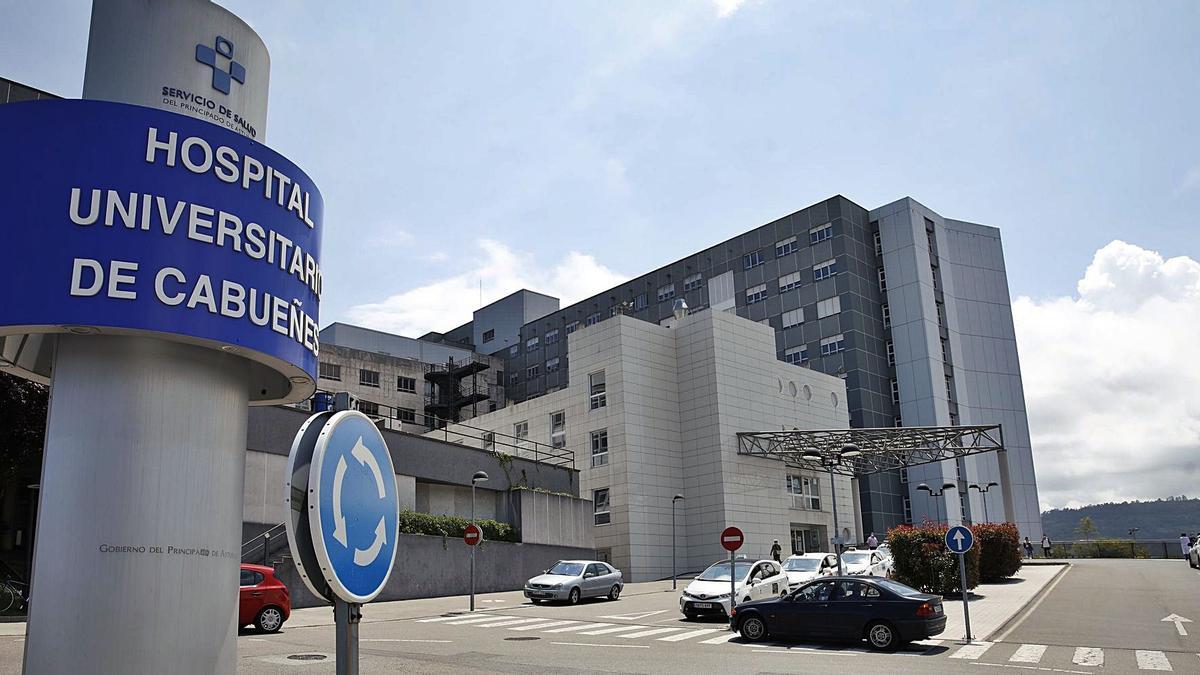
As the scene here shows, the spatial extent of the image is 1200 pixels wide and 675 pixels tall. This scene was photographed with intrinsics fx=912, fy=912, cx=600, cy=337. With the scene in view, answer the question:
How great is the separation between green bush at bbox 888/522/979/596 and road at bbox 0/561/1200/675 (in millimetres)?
2484

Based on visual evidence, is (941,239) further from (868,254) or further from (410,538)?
(410,538)

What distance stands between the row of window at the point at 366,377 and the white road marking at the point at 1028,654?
5365 centimetres

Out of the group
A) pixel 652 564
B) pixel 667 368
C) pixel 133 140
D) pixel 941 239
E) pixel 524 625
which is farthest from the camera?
pixel 941 239

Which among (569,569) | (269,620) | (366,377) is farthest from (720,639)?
(366,377)

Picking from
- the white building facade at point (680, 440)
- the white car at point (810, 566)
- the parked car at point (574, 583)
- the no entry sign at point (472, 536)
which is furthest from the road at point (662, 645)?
the white building facade at point (680, 440)

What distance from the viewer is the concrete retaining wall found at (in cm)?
3000

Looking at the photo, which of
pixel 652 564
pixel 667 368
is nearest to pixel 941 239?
pixel 667 368

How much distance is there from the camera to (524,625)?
22234 millimetres

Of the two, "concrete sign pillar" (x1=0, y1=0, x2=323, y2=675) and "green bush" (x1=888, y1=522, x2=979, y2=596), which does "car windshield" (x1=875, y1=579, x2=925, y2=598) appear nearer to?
"green bush" (x1=888, y1=522, x2=979, y2=596)

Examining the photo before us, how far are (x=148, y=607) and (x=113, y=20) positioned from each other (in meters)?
4.32

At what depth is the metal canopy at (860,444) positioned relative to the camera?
46.6 metres

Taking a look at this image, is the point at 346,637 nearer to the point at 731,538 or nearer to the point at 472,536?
the point at 731,538

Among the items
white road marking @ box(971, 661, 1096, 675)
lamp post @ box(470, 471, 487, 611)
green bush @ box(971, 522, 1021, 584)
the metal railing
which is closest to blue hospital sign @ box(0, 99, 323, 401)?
white road marking @ box(971, 661, 1096, 675)

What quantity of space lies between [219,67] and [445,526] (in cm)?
2760
